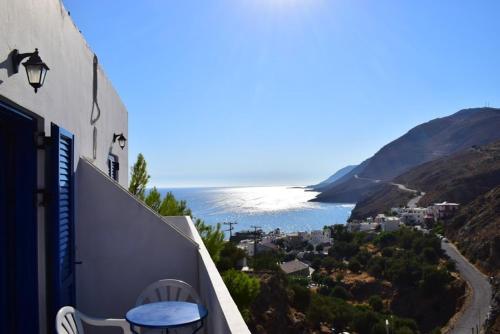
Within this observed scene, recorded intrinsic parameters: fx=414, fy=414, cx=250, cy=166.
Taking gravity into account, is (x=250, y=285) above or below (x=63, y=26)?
below

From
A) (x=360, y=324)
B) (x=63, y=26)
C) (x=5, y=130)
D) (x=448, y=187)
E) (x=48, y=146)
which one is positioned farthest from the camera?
(x=448, y=187)

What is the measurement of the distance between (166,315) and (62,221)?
1.03 meters

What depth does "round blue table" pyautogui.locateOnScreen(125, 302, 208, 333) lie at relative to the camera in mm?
2533

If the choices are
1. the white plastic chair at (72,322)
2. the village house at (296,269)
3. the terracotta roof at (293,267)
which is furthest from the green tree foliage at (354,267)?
the white plastic chair at (72,322)

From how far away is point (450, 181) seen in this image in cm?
6594

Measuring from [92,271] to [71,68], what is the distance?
5.78 ft

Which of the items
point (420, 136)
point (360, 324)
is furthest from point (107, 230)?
point (420, 136)

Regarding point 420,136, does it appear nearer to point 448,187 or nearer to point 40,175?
point 448,187

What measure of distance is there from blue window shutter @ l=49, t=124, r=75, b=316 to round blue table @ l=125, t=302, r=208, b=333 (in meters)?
0.56

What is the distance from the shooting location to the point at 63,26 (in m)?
3.29

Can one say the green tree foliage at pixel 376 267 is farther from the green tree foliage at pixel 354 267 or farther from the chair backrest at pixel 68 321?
the chair backrest at pixel 68 321

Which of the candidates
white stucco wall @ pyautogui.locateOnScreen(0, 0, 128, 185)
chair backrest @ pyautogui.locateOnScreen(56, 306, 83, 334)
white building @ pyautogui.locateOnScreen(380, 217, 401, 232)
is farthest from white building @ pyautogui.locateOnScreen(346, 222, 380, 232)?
chair backrest @ pyautogui.locateOnScreen(56, 306, 83, 334)

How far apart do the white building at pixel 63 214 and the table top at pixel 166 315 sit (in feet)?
0.46

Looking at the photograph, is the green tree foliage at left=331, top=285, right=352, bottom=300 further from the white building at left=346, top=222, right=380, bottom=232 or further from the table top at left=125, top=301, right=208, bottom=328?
the table top at left=125, top=301, right=208, bottom=328
